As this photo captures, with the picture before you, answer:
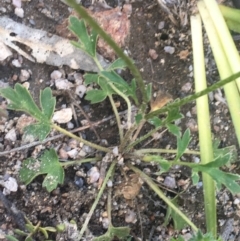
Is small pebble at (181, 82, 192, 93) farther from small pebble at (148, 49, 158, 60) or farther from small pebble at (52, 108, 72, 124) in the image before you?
small pebble at (52, 108, 72, 124)

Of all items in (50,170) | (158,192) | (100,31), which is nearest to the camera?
(100,31)

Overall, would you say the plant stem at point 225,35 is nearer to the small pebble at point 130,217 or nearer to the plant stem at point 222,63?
the plant stem at point 222,63

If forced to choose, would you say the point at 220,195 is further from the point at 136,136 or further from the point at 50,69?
the point at 50,69

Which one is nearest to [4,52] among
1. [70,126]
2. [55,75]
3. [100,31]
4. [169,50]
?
[55,75]

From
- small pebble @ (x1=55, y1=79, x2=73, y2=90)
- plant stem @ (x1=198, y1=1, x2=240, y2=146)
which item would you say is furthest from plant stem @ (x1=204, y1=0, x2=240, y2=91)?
small pebble @ (x1=55, y1=79, x2=73, y2=90)

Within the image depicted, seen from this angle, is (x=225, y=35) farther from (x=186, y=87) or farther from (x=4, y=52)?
(x=4, y=52)
